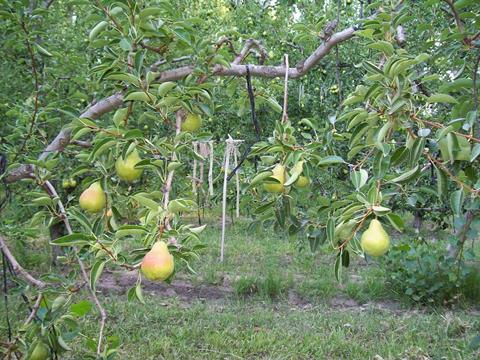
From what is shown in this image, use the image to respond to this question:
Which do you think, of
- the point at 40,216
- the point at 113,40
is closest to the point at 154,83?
the point at 113,40

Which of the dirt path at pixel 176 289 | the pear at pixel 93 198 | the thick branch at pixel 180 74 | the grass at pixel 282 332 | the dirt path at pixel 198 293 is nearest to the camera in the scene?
the pear at pixel 93 198

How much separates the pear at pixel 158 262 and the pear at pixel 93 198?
0.29m

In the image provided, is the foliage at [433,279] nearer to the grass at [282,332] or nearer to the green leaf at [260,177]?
the grass at [282,332]

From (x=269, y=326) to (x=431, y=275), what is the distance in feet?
4.25

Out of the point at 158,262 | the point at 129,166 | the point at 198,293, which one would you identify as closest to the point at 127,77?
the point at 129,166

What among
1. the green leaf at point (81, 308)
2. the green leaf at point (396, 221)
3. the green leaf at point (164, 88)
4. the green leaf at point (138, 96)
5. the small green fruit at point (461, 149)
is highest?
the green leaf at point (164, 88)

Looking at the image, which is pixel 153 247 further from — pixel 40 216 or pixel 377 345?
pixel 377 345

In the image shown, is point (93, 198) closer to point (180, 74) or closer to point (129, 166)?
point (129, 166)

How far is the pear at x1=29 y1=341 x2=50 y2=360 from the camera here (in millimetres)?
1338

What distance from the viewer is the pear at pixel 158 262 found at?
1.08 meters

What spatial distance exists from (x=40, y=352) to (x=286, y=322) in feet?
7.49

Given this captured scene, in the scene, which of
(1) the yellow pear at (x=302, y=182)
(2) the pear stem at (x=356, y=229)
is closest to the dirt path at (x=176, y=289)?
(1) the yellow pear at (x=302, y=182)

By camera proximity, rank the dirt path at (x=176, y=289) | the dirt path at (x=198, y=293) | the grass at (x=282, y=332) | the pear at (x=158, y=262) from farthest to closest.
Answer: the dirt path at (x=176, y=289) < the dirt path at (x=198, y=293) < the grass at (x=282, y=332) < the pear at (x=158, y=262)

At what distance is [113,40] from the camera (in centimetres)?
138
